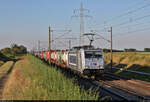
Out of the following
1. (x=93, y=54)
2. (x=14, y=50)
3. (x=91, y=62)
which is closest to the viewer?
(x=91, y=62)

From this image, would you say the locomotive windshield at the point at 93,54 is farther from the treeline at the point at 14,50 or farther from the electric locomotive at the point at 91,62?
the treeline at the point at 14,50

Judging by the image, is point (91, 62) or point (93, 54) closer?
point (91, 62)

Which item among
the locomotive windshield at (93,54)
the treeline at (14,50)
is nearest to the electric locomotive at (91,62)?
the locomotive windshield at (93,54)

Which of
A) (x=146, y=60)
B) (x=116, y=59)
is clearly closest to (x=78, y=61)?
(x=146, y=60)

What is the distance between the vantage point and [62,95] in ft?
28.7

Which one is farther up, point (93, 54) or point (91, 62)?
point (93, 54)

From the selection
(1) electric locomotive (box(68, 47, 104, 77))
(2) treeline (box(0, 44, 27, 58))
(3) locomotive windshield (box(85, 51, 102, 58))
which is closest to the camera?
(1) electric locomotive (box(68, 47, 104, 77))

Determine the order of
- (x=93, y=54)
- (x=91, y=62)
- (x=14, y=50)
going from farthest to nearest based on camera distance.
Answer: (x=14, y=50) → (x=93, y=54) → (x=91, y=62)

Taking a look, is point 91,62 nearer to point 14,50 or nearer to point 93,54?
point 93,54

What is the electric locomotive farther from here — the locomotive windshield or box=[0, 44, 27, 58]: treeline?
box=[0, 44, 27, 58]: treeline

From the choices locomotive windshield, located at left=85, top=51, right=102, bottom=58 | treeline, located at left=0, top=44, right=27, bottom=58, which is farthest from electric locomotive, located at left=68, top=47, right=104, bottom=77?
treeline, located at left=0, top=44, right=27, bottom=58

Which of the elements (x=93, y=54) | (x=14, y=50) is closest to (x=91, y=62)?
(x=93, y=54)

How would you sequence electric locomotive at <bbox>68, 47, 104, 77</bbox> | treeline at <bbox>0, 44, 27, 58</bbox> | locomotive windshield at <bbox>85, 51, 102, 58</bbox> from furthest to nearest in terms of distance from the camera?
treeline at <bbox>0, 44, 27, 58</bbox>, locomotive windshield at <bbox>85, 51, 102, 58</bbox>, electric locomotive at <bbox>68, 47, 104, 77</bbox>

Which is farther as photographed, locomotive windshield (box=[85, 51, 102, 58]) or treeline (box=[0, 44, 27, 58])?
treeline (box=[0, 44, 27, 58])
